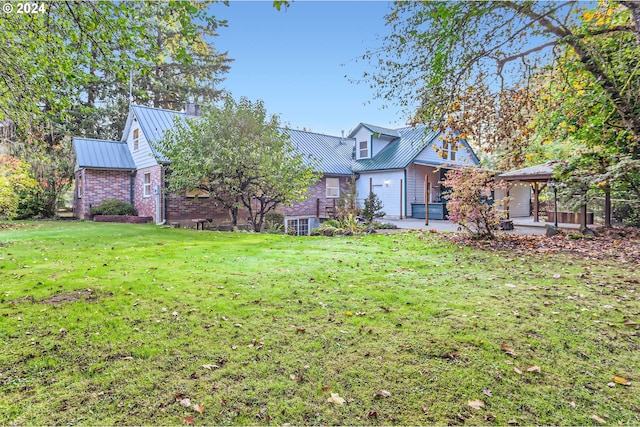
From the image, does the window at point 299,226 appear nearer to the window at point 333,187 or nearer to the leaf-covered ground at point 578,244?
the window at point 333,187

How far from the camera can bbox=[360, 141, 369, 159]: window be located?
23703 mm

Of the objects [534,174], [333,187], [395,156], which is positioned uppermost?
[395,156]

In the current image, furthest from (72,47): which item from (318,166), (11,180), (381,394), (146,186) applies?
(318,166)

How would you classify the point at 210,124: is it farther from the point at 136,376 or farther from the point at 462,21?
the point at 136,376

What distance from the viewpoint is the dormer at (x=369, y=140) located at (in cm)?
2323

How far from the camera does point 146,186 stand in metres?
17.6

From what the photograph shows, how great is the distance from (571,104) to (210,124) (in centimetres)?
1128

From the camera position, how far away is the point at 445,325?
149 inches

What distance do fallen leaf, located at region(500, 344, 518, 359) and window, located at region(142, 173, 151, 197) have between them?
1748 cm

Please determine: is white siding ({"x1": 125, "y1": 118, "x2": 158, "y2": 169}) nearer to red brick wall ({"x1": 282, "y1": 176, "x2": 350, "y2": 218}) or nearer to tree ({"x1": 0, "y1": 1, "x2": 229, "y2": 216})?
red brick wall ({"x1": 282, "y1": 176, "x2": 350, "y2": 218})

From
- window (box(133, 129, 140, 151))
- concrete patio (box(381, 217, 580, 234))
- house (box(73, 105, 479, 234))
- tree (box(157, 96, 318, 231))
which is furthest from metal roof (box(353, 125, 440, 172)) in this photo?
window (box(133, 129, 140, 151))

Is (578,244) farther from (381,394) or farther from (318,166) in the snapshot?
(318,166)

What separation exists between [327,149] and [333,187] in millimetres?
3354

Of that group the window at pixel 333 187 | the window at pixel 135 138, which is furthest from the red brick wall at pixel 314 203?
the window at pixel 135 138
